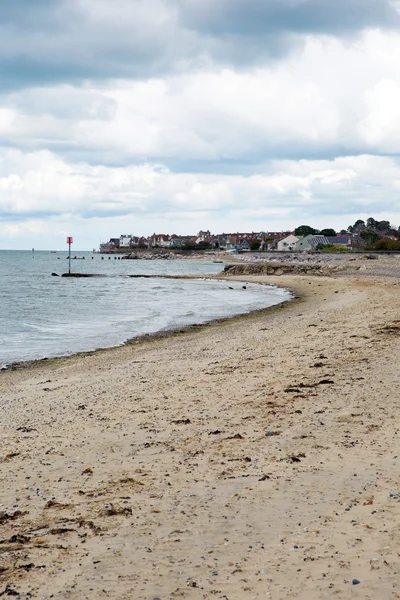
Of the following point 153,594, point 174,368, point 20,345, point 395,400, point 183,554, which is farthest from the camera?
point 20,345

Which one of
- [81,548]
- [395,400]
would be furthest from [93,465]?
[395,400]

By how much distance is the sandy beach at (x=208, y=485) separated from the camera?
392 cm

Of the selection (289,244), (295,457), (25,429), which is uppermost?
(289,244)

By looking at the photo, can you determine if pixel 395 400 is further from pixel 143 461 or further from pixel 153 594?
pixel 153 594

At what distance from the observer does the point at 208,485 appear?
545 centimetres

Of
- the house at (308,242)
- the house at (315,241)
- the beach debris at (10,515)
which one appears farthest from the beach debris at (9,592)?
the house at (315,241)

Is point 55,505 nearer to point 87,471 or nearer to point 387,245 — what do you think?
point 87,471

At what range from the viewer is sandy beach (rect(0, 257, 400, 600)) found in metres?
3.92

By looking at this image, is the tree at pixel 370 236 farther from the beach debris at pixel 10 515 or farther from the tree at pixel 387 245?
the beach debris at pixel 10 515

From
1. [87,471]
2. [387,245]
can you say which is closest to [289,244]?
[387,245]

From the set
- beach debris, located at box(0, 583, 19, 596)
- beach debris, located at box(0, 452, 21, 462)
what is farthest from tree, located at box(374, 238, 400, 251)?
beach debris, located at box(0, 583, 19, 596)

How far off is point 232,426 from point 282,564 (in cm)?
333

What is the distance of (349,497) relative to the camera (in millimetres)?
5023

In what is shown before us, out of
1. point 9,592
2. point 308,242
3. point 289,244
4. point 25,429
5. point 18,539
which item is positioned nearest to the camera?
point 9,592
